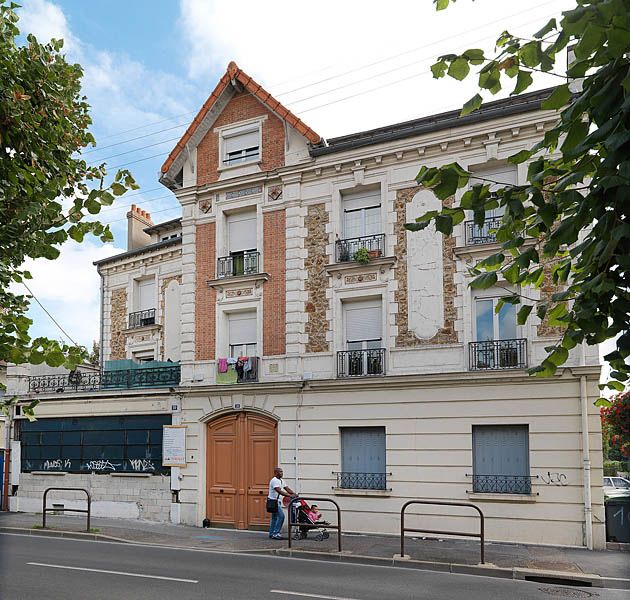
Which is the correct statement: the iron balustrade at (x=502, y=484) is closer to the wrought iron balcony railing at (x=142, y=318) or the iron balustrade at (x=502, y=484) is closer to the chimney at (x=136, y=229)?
the wrought iron balcony railing at (x=142, y=318)

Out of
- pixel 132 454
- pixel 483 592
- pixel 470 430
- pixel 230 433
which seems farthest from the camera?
pixel 132 454

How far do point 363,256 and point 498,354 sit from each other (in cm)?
405

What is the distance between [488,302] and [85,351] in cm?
1361

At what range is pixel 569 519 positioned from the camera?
15.2 m

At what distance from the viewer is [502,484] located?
52.7ft

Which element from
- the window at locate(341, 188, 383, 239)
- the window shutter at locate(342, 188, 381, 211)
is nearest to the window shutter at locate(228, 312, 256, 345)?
the window at locate(341, 188, 383, 239)

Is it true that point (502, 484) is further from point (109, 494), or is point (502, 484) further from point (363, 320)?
point (109, 494)

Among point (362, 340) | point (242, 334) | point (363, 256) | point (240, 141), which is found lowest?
point (362, 340)

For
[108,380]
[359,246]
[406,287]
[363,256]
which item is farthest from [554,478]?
[108,380]

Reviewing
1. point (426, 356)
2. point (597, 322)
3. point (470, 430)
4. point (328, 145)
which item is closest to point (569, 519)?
point (470, 430)

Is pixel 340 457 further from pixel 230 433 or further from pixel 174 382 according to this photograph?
pixel 174 382

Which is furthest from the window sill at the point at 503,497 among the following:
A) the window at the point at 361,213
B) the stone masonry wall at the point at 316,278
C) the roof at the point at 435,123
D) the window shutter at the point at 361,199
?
the roof at the point at 435,123

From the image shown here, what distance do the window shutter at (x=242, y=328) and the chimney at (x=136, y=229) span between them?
10497mm

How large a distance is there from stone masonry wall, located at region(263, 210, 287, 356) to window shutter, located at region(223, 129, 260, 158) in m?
2.30
